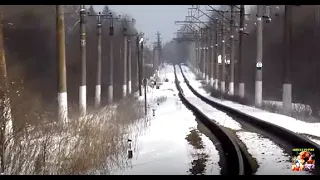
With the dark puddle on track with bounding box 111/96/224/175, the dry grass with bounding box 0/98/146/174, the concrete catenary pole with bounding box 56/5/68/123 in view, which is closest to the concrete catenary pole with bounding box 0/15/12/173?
the dry grass with bounding box 0/98/146/174

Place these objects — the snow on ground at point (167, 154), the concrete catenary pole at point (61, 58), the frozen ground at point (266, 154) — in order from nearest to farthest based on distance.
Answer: the frozen ground at point (266, 154)
the snow on ground at point (167, 154)
the concrete catenary pole at point (61, 58)

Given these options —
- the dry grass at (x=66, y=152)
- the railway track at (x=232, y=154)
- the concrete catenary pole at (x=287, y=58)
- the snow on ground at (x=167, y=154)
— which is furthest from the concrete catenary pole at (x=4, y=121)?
the concrete catenary pole at (x=287, y=58)

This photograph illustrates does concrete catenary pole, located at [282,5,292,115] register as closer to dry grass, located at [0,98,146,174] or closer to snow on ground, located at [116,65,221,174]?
snow on ground, located at [116,65,221,174]

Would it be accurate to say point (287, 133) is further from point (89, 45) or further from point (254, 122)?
point (89, 45)

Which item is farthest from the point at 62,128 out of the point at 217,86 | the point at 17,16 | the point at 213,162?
the point at 217,86

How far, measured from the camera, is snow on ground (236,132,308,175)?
10461 mm

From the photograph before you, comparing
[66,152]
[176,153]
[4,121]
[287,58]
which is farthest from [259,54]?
[4,121]

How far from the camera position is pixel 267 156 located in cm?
1255

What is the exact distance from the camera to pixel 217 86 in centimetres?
6588

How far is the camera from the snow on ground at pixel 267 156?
1046cm

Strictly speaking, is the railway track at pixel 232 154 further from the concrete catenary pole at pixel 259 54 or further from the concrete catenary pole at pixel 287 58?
the concrete catenary pole at pixel 259 54

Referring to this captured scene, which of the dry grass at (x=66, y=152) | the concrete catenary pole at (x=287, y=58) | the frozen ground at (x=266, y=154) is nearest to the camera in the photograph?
the dry grass at (x=66, y=152)

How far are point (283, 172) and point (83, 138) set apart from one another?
5.52 meters

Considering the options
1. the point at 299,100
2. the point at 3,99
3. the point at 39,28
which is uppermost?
the point at 39,28
